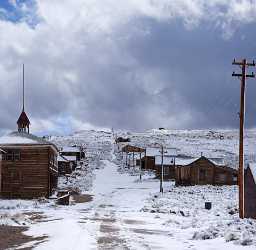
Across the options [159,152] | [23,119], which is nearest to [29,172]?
[23,119]

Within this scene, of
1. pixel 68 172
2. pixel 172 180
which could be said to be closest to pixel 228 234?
pixel 172 180

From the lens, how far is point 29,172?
50906 millimetres

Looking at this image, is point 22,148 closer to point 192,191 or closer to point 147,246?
point 192,191

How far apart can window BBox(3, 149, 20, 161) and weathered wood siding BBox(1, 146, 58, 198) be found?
201 millimetres

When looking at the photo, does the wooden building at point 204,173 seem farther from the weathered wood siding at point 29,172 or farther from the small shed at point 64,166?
the weathered wood siding at point 29,172

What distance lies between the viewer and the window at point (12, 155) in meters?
50.6

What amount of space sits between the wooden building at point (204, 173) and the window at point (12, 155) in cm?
3047

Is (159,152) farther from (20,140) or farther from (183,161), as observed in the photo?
(20,140)

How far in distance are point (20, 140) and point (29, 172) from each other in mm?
3391

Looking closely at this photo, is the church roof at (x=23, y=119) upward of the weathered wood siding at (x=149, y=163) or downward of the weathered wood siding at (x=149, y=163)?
upward

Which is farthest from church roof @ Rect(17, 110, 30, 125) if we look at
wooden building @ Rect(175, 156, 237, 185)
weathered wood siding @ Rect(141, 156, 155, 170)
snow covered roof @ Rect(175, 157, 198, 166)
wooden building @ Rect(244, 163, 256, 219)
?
weathered wood siding @ Rect(141, 156, 155, 170)

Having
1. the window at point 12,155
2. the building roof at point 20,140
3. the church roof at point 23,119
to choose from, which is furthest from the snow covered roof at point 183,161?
the window at point 12,155

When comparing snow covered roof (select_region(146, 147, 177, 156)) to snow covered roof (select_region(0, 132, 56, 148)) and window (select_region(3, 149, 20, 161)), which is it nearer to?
snow covered roof (select_region(0, 132, 56, 148))

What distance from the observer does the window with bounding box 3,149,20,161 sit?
50594 millimetres
